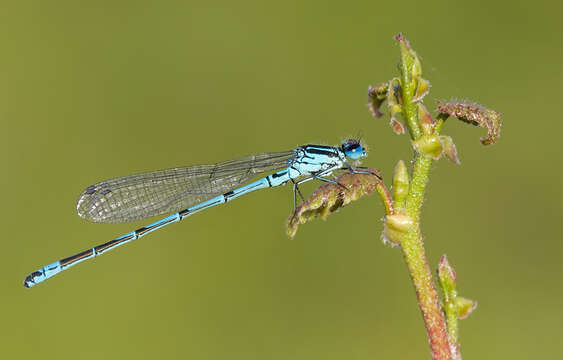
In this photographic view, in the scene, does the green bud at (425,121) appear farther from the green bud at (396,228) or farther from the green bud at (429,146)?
the green bud at (396,228)

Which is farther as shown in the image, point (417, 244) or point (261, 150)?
point (261, 150)

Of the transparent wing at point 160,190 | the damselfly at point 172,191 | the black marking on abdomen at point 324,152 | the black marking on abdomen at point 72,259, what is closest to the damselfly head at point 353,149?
the black marking on abdomen at point 324,152

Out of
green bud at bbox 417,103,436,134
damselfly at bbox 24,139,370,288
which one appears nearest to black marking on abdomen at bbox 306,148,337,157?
damselfly at bbox 24,139,370,288

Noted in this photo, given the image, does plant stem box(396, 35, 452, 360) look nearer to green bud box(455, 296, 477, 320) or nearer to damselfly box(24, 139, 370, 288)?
green bud box(455, 296, 477, 320)

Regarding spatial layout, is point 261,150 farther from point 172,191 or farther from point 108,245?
point 108,245

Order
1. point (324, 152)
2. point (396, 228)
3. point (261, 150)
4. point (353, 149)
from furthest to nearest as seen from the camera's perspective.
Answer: point (261, 150), point (324, 152), point (353, 149), point (396, 228)

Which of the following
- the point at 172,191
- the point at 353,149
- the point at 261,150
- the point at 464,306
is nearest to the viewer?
the point at 464,306

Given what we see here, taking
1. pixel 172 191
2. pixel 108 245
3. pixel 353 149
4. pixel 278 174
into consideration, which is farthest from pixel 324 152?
pixel 108 245
